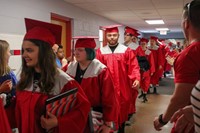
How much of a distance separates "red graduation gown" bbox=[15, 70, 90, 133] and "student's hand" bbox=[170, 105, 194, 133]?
0.62 metres

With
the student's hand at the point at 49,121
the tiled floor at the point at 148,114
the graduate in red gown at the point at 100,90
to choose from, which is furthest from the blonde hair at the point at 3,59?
the tiled floor at the point at 148,114

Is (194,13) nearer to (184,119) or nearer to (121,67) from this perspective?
(184,119)

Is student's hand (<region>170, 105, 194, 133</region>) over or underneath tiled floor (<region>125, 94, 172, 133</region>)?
over

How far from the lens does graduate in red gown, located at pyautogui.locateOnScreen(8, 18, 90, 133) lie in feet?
5.20

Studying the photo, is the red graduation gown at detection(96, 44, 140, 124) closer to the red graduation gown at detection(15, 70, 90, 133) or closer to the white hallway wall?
the white hallway wall

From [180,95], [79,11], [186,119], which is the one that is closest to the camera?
[186,119]

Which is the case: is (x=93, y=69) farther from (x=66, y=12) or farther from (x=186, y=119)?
(x=66, y=12)

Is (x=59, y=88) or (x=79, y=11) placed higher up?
(x=79, y=11)

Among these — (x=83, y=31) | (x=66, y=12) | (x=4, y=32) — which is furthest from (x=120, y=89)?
(x=83, y=31)

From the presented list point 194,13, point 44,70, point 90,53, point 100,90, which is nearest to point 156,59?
point 90,53

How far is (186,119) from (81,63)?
1.41 metres

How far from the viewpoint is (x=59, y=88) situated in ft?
5.37

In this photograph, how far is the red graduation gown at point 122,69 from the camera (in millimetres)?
3637

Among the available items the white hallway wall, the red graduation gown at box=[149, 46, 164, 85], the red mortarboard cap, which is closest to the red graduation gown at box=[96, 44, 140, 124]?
the white hallway wall
